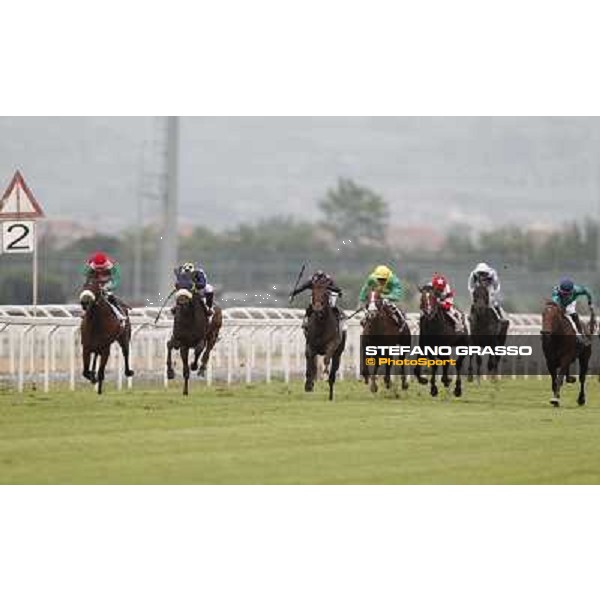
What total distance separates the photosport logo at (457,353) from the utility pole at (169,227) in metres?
1.93

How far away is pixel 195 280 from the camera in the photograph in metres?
20.1

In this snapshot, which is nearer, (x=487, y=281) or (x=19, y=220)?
(x=19, y=220)

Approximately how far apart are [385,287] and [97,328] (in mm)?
3062

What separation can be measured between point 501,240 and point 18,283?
28.2 feet

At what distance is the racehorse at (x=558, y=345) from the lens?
20125 mm

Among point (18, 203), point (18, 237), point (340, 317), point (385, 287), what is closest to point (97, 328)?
point (18, 237)

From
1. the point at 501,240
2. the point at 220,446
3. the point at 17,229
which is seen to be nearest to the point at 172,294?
the point at 17,229

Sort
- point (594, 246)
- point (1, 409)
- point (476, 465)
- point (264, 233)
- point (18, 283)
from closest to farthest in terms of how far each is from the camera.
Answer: point (476, 465) → point (1, 409) → point (18, 283) → point (594, 246) → point (264, 233)

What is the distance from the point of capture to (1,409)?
17922mm

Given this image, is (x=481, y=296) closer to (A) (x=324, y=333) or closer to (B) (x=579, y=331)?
(B) (x=579, y=331)

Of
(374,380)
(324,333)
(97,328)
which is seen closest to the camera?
(97,328)

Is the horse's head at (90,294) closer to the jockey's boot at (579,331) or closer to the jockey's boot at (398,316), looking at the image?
the jockey's boot at (398,316)

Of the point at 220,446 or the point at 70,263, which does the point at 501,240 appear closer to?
the point at 70,263

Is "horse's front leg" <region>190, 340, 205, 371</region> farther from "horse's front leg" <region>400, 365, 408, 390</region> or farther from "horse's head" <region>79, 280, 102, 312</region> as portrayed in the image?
"horse's front leg" <region>400, 365, 408, 390</region>
